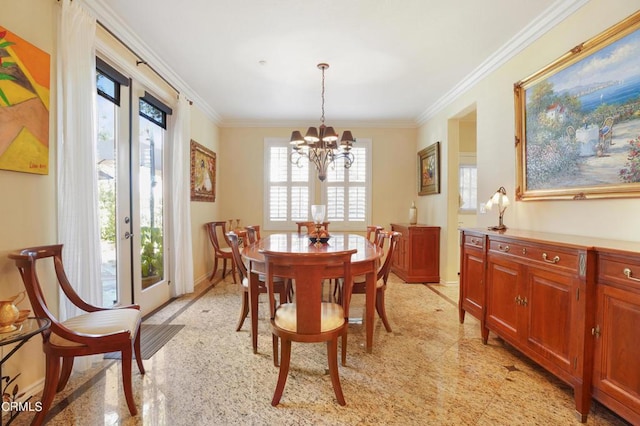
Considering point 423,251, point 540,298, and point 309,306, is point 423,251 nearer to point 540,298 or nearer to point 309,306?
point 540,298

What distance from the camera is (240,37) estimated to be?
2.86 metres

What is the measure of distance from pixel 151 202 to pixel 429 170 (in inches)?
165

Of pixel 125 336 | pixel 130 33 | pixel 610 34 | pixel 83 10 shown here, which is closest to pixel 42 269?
pixel 125 336

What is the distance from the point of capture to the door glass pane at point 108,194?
2.70 m

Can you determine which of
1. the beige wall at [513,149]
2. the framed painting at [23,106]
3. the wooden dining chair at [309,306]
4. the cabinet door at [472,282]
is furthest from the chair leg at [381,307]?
the framed painting at [23,106]

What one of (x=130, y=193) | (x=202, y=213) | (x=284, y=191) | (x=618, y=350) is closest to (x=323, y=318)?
(x=618, y=350)

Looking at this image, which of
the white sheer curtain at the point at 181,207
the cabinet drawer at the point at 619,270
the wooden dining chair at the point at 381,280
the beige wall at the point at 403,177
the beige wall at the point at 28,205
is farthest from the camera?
the white sheer curtain at the point at 181,207

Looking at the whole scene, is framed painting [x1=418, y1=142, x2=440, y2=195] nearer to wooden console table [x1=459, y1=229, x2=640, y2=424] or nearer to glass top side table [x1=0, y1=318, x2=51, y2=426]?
wooden console table [x1=459, y1=229, x2=640, y2=424]

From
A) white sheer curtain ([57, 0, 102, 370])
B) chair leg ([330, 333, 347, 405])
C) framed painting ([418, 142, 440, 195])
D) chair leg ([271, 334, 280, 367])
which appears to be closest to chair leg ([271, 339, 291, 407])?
chair leg ([330, 333, 347, 405])

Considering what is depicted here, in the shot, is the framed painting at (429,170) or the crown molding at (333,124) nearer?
the framed painting at (429,170)

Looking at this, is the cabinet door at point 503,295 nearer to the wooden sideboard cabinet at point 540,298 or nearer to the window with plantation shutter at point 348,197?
the wooden sideboard cabinet at point 540,298

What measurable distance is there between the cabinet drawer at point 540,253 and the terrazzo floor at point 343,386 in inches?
33.5

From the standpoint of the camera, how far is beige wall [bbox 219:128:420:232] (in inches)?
227

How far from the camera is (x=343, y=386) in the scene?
2.05 meters
